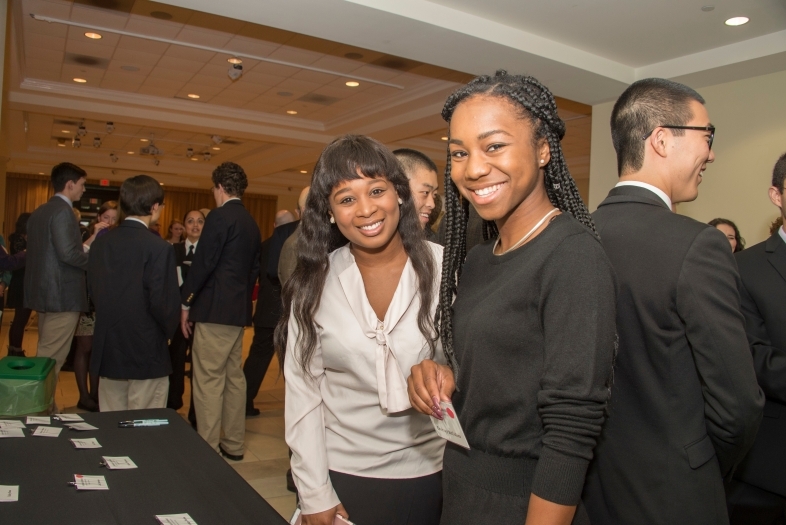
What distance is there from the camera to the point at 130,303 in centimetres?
345

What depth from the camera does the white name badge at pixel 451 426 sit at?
1083mm

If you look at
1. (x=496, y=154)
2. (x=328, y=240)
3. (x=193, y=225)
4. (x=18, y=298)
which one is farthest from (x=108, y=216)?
(x=496, y=154)

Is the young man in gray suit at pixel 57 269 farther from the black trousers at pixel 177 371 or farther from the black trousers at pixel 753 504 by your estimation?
the black trousers at pixel 753 504

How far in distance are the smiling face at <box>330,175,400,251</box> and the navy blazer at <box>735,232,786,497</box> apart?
3.92 ft

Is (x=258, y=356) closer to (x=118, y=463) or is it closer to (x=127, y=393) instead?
(x=127, y=393)

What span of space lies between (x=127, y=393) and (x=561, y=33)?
14.6 feet

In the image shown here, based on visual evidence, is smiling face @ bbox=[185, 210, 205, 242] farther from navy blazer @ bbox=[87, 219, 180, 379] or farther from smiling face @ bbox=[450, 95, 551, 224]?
smiling face @ bbox=[450, 95, 551, 224]

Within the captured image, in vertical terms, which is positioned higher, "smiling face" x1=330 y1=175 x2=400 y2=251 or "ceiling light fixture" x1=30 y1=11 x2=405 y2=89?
"ceiling light fixture" x1=30 y1=11 x2=405 y2=89

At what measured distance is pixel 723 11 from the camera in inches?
185

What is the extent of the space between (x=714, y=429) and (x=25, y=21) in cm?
704

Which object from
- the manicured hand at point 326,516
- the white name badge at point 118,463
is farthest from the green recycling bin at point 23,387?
the manicured hand at point 326,516

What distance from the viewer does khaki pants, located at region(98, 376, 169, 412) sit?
3.52 m

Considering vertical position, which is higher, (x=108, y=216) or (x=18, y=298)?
(x=108, y=216)

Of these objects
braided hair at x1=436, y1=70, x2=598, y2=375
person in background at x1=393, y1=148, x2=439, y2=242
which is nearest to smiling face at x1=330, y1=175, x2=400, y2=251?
braided hair at x1=436, y1=70, x2=598, y2=375
